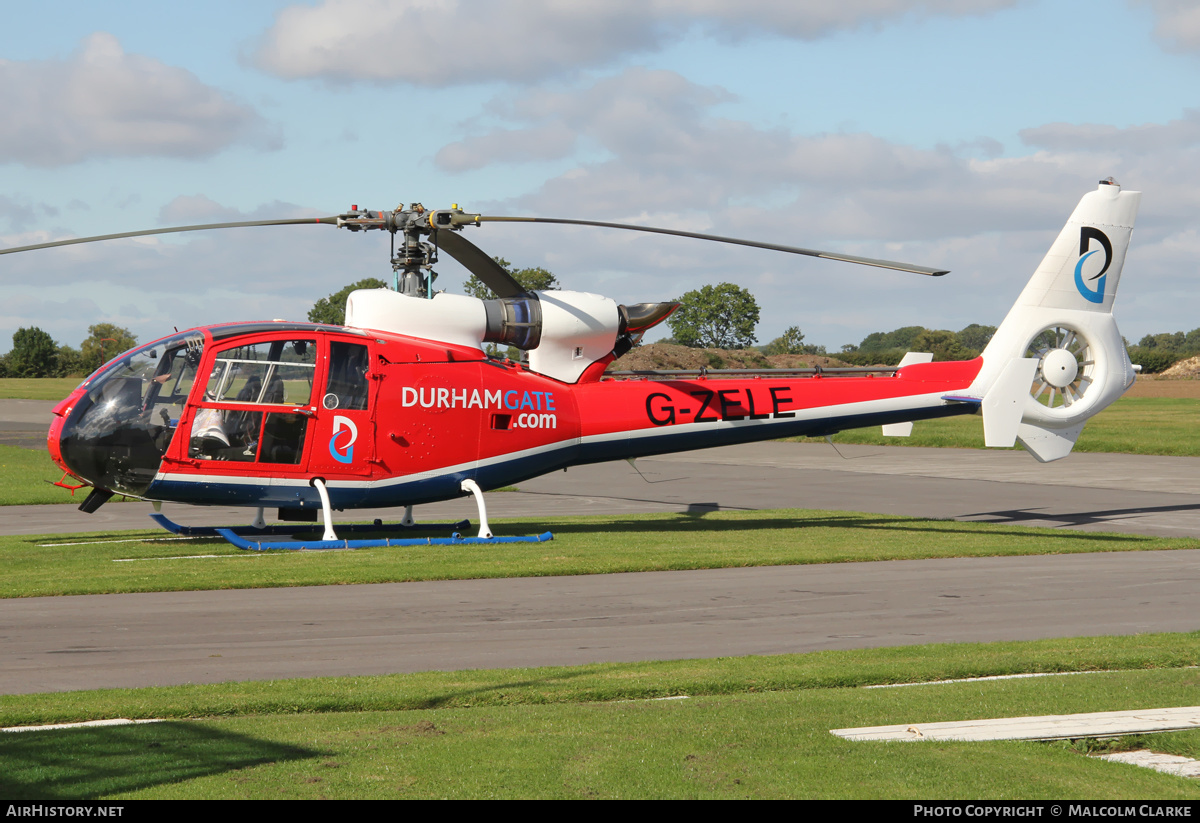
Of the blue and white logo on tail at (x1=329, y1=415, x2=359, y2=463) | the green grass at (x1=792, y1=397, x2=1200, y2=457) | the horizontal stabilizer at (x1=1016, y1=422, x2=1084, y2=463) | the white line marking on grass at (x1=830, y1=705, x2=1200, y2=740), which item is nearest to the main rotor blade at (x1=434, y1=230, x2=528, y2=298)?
the blue and white logo on tail at (x1=329, y1=415, x2=359, y2=463)

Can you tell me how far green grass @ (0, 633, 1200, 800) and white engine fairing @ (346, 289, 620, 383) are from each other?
9471 millimetres

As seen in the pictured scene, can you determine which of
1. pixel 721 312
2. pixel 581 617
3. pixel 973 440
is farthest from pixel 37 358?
pixel 581 617

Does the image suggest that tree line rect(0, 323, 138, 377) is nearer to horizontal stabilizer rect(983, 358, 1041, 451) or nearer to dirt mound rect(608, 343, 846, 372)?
dirt mound rect(608, 343, 846, 372)

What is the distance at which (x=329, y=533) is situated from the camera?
16.8 m

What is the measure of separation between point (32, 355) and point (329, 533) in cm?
12275

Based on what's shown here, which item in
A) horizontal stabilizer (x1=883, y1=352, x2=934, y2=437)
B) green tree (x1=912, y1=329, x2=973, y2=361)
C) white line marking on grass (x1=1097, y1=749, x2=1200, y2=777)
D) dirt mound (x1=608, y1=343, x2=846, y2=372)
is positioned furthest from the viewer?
green tree (x1=912, y1=329, x2=973, y2=361)

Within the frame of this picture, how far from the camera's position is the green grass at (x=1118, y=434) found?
A: 39812 millimetres

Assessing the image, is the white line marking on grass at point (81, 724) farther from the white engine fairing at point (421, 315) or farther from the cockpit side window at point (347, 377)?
the white engine fairing at point (421, 315)

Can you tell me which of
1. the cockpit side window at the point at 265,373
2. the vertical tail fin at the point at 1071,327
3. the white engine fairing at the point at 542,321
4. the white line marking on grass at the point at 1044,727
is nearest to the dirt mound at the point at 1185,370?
the vertical tail fin at the point at 1071,327

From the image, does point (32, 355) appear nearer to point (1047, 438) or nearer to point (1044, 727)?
point (1047, 438)

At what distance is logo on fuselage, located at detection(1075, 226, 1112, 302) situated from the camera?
2097 cm

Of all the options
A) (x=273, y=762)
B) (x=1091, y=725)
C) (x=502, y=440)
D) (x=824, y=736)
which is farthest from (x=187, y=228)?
(x=1091, y=725)
